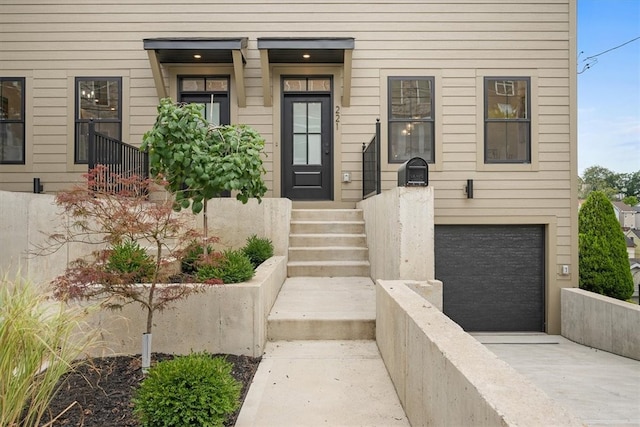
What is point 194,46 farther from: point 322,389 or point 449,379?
point 449,379

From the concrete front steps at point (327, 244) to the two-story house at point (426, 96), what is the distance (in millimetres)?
1183

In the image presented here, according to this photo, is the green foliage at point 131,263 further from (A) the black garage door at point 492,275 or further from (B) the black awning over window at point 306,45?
(A) the black garage door at point 492,275

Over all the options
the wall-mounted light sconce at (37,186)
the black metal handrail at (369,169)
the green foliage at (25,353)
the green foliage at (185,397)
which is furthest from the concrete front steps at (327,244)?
the wall-mounted light sconce at (37,186)

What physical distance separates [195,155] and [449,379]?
123 inches

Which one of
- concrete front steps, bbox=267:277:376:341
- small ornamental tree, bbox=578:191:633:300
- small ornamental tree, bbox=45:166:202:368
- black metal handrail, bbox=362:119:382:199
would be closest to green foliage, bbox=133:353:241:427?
small ornamental tree, bbox=45:166:202:368

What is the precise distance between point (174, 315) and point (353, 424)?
177cm

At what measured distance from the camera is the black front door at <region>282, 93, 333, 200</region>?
712cm

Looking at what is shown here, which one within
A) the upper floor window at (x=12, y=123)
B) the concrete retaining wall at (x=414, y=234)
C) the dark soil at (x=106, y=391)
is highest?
the upper floor window at (x=12, y=123)

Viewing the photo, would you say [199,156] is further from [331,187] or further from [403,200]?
[331,187]

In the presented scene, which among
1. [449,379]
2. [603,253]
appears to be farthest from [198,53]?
[603,253]

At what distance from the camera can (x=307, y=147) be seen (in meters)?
7.18

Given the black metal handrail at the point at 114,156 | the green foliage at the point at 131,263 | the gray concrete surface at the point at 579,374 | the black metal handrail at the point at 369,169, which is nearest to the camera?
the green foliage at the point at 131,263

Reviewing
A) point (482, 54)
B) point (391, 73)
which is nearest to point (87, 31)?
point (391, 73)

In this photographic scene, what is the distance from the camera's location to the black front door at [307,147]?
7.12 m
